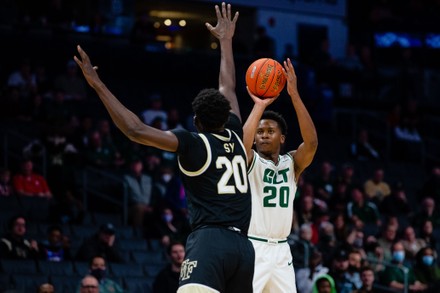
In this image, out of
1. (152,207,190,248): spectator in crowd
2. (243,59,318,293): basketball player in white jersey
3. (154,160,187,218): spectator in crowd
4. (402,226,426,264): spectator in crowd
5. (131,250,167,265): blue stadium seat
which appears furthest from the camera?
(402,226,426,264): spectator in crowd

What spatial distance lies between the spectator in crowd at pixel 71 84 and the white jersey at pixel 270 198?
10718mm

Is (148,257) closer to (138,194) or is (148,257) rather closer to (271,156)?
(138,194)

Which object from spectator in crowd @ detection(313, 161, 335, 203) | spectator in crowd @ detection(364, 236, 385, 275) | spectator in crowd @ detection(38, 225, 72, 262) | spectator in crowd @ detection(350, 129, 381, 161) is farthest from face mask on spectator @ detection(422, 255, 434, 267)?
spectator in crowd @ detection(38, 225, 72, 262)

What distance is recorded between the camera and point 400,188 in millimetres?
20594

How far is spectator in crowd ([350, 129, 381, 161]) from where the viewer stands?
22.8 meters

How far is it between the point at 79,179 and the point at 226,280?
10256mm

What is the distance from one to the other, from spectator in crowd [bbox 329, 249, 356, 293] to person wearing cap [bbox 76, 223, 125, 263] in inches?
127

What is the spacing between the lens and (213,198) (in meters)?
7.94

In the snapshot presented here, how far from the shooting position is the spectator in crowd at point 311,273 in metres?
15.2

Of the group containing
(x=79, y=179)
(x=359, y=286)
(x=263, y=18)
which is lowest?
(x=359, y=286)

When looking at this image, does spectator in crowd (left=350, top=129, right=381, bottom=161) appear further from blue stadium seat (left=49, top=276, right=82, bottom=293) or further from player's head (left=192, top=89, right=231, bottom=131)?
player's head (left=192, top=89, right=231, bottom=131)

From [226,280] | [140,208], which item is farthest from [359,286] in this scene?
[226,280]

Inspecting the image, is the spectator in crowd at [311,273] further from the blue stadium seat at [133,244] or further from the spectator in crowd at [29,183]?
the spectator in crowd at [29,183]

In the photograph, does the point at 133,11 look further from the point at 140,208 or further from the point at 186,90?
the point at 140,208
